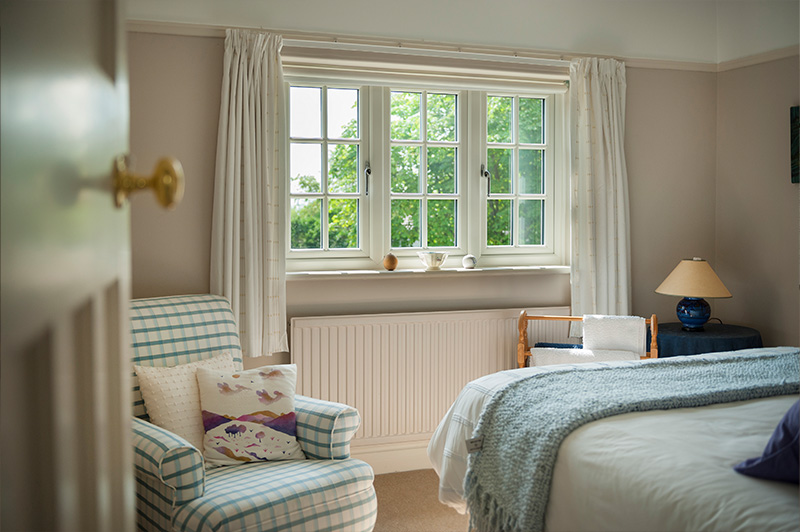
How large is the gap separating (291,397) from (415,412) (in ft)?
3.94

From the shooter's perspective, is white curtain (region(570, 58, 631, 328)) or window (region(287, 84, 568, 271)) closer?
window (region(287, 84, 568, 271))

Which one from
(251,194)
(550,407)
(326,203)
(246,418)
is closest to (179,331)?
(246,418)

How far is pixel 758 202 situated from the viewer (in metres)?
3.89

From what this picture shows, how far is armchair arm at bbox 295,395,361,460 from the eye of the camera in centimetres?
241

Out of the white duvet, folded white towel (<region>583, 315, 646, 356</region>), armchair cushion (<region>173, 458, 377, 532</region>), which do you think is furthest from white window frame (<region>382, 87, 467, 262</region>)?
the white duvet

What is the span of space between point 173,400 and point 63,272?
6.80 feet

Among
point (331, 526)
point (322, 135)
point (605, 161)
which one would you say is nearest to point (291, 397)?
point (331, 526)

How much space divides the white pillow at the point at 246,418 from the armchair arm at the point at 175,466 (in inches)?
11.4

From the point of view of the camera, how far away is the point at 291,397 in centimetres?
253

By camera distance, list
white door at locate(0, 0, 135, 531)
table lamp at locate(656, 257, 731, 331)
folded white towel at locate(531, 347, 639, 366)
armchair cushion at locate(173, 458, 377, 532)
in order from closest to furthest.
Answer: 1. white door at locate(0, 0, 135, 531)
2. armchair cushion at locate(173, 458, 377, 532)
3. folded white towel at locate(531, 347, 639, 366)
4. table lamp at locate(656, 257, 731, 331)

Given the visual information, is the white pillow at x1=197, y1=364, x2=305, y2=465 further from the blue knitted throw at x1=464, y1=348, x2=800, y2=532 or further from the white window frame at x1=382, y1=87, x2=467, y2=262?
the white window frame at x1=382, y1=87, x2=467, y2=262

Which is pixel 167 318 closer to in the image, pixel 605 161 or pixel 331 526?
pixel 331 526

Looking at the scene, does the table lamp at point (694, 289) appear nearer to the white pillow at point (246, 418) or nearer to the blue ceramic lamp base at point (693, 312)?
the blue ceramic lamp base at point (693, 312)

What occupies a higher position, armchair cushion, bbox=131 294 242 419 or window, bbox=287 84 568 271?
window, bbox=287 84 568 271
